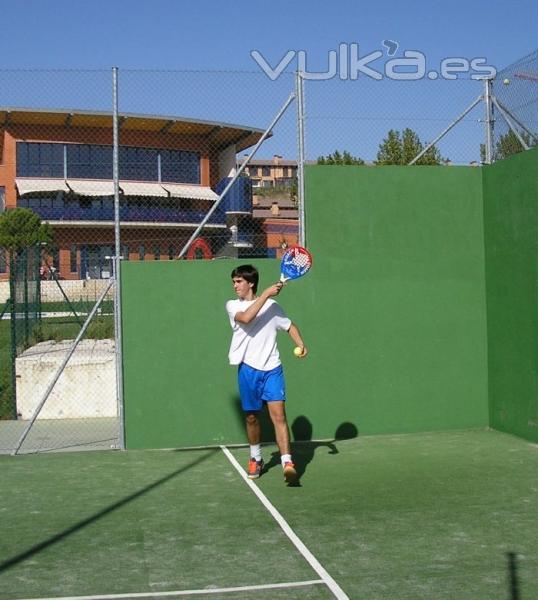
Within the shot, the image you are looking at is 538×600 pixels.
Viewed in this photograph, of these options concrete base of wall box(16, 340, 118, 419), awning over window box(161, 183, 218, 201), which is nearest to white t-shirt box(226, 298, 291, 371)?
concrete base of wall box(16, 340, 118, 419)

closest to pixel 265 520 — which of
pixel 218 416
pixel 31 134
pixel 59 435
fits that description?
pixel 218 416

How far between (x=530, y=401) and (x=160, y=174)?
6.13 meters

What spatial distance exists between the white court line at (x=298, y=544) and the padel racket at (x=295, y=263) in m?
1.69

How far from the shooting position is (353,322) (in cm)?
923

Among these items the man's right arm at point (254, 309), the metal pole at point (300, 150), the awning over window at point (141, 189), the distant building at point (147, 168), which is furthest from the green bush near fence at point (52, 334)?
the man's right arm at point (254, 309)

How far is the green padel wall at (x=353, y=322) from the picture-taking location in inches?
352

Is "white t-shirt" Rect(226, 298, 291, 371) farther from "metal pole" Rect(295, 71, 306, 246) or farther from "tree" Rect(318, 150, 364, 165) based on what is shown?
"tree" Rect(318, 150, 364, 165)

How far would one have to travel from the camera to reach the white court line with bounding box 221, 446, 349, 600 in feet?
15.2

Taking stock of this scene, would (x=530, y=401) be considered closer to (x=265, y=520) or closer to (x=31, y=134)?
(x=265, y=520)

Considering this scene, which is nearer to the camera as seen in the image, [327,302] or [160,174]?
[327,302]

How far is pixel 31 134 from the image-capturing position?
46.8 feet

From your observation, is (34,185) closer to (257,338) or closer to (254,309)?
(257,338)

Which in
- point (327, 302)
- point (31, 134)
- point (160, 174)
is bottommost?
point (327, 302)

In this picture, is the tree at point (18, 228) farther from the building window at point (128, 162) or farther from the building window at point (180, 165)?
the building window at point (180, 165)
